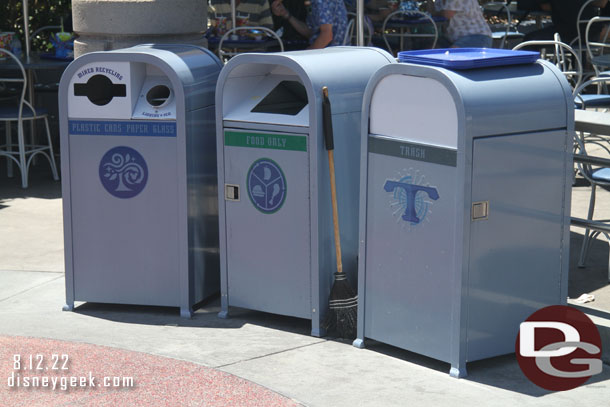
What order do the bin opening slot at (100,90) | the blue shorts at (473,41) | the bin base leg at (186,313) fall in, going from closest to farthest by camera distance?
the bin opening slot at (100,90), the bin base leg at (186,313), the blue shorts at (473,41)

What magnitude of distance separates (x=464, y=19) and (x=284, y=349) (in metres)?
5.20

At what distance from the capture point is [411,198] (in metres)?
4.62

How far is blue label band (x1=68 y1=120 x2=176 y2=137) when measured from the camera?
5297 mm

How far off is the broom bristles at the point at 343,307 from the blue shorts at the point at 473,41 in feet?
15.2

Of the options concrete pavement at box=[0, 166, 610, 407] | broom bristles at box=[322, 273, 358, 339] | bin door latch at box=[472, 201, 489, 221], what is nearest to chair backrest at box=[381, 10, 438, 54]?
concrete pavement at box=[0, 166, 610, 407]

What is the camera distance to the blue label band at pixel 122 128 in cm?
530

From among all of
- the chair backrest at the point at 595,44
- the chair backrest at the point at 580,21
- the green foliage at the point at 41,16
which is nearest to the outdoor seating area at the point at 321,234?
the chair backrest at the point at 595,44

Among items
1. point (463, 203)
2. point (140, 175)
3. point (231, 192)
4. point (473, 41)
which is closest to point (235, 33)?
point (473, 41)

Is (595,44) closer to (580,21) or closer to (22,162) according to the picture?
(580,21)

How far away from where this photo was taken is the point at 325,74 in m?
4.96

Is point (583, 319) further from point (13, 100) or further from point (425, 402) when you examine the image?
point (13, 100)

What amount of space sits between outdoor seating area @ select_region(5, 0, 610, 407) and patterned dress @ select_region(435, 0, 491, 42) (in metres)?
3.60

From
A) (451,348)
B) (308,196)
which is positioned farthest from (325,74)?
(451,348)

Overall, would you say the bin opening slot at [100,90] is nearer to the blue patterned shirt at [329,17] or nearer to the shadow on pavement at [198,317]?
the shadow on pavement at [198,317]
